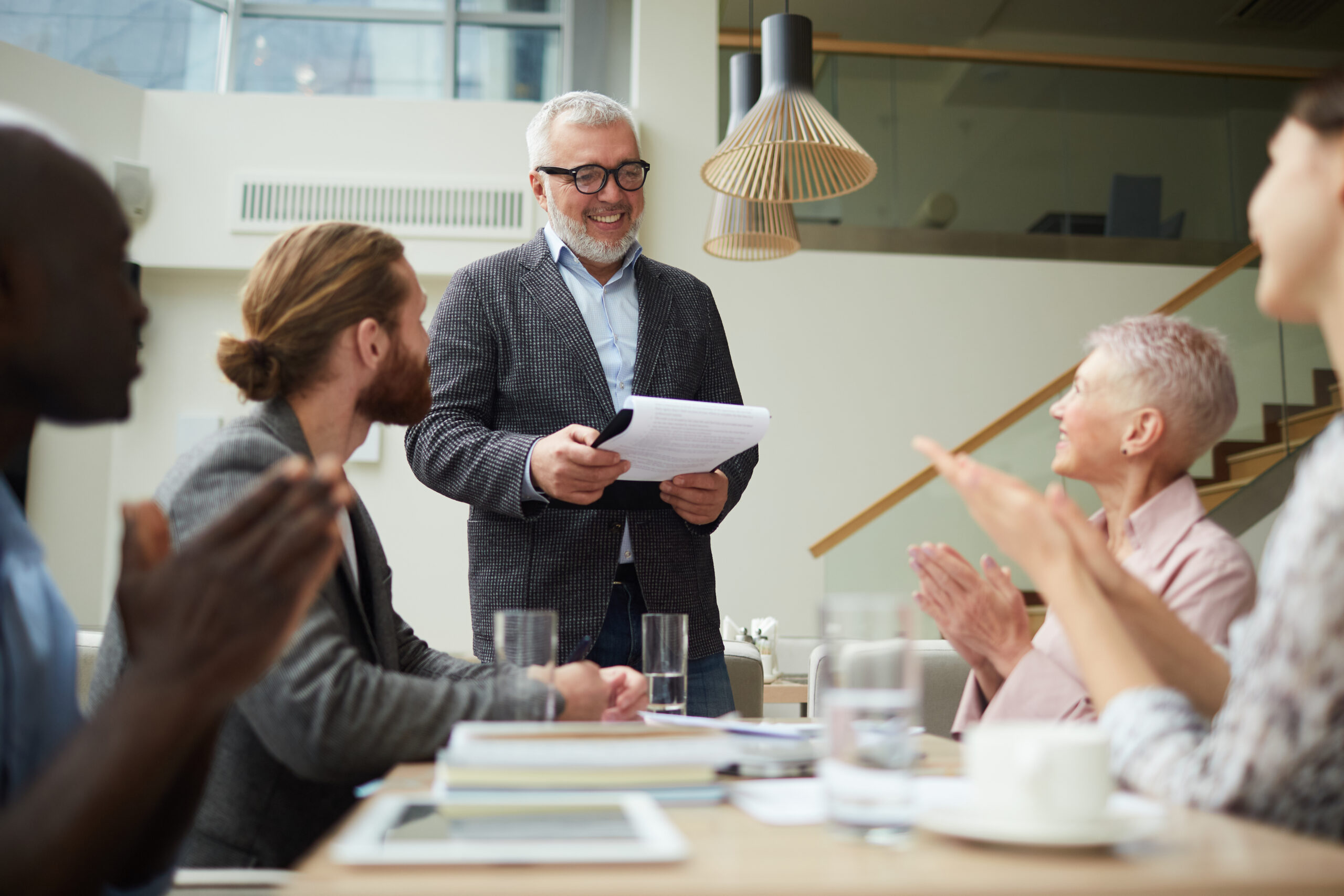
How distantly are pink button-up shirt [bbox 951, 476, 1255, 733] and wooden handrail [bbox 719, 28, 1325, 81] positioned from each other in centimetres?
482

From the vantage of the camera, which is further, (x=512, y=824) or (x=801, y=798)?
(x=801, y=798)

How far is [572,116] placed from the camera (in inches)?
81.6

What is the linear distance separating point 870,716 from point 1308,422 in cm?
561

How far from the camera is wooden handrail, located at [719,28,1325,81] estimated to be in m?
5.83

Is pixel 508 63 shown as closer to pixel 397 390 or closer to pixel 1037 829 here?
pixel 397 390

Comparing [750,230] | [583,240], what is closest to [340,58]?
[750,230]

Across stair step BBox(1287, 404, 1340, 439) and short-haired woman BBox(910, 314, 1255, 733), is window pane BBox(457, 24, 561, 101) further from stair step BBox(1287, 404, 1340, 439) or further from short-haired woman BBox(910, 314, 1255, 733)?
short-haired woman BBox(910, 314, 1255, 733)

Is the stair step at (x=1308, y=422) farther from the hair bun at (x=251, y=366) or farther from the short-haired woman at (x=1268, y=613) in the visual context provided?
the hair bun at (x=251, y=366)

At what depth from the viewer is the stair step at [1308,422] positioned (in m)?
5.31

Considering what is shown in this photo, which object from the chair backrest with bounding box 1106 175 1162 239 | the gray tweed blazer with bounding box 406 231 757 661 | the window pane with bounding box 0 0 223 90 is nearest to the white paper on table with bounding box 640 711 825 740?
the gray tweed blazer with bounding box 406 231 757 661

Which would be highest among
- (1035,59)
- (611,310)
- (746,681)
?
(1035,59)

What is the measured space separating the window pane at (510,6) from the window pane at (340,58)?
23cm

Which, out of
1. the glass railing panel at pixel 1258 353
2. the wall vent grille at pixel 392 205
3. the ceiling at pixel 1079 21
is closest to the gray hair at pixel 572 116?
the wall vent grille at pixel 392 205

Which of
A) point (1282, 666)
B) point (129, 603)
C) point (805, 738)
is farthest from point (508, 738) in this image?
point (1282, 666)
